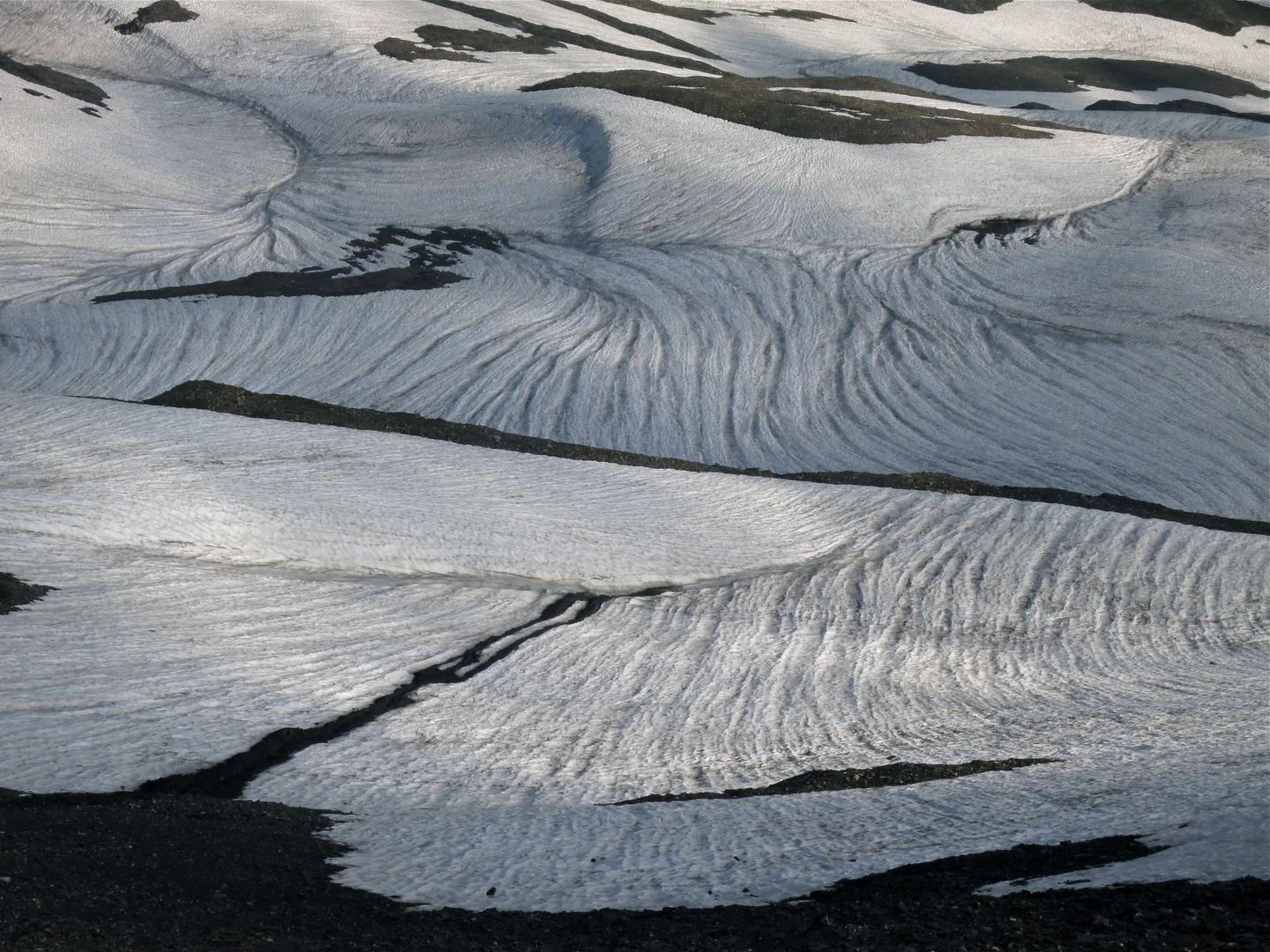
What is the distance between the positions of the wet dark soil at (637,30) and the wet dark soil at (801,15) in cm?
952

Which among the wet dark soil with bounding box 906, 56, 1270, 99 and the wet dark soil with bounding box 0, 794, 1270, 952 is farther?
the wet dark soil with bounding box 906, 56, 1270, 99

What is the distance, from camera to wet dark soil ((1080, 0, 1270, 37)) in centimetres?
6241

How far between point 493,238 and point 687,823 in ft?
73.8

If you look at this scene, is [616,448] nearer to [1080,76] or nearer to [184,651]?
[184,651]

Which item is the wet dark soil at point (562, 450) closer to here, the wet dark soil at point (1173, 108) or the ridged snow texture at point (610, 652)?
the ridged snow texture at point (610, 652)

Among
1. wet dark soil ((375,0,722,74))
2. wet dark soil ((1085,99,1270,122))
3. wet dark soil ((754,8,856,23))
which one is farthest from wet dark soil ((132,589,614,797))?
wet dark soil ((754,8,856,23))

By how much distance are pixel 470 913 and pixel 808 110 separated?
31.1 m

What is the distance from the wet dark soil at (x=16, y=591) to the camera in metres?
10.2

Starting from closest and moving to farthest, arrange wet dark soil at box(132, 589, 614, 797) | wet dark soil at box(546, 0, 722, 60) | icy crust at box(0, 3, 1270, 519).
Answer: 1. wet dark soil at box(132, 589, 614, 797)
2. icy crust at box(0, 3, 1270, 519)
3. wet dark soil at box(546, 0, 722, 60)

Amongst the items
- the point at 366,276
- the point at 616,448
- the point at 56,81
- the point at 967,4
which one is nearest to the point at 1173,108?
the point at 967,4

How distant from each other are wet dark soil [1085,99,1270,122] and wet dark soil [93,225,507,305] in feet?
97.6

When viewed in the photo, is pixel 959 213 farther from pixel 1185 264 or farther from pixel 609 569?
pixel 609 569

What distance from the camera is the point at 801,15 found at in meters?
59.6

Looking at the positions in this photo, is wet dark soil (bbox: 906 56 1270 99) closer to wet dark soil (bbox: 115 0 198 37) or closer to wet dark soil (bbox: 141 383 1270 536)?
wet dark soil (bbox: 115 0 198 37)
